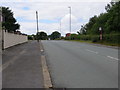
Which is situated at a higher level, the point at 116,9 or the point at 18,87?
the point at 116,9

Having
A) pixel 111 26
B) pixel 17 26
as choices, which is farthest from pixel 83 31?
pixel 111 26

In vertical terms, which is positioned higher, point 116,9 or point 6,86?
point 116,9

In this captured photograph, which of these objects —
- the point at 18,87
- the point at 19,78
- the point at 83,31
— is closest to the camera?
the point at 18,87

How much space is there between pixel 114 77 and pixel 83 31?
126897 millimetres

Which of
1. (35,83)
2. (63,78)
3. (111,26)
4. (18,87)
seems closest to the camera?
(18,87)

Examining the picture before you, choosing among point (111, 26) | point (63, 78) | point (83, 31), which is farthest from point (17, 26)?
point (63, 78)

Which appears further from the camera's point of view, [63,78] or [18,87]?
[63,78]

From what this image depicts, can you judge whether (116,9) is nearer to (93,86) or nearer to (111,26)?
(111,26)

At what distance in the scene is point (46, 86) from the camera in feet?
26.7

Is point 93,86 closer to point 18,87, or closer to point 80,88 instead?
point 80,88

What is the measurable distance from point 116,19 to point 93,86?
48351 millimetres

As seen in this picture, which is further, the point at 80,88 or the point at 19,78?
the point at 19,78

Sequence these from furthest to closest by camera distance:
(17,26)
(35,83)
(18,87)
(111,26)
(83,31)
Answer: (83,31) < (17,26) < (111,26) < (35,83) < (18,87)

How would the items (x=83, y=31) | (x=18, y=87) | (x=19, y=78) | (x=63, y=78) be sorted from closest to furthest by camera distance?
(x=18, y=87), (x=19, y=78), (x=63, y=78), (x=83, y=31)
